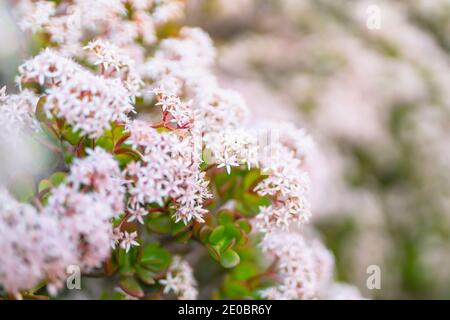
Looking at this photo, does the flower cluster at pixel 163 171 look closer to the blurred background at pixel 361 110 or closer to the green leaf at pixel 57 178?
the green leaf at pixel 57 178

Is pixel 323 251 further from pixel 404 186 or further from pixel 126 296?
pixel 404 186

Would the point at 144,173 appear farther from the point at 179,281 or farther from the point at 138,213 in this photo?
the point at 179,281

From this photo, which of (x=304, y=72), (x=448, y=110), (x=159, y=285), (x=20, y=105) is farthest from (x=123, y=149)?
(x=448, y=110)

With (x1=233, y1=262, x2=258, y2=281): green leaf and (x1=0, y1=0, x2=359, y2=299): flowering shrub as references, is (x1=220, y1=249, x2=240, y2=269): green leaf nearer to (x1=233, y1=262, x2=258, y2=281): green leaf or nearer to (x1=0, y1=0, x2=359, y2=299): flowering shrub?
(x1=0, y1=0, x2=359, y2=299): flowering shrub

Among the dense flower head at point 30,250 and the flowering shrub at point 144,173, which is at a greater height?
the flowering shrub at point 144,173

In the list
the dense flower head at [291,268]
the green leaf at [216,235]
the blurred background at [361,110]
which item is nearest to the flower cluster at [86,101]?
the green leaf at [216,235]

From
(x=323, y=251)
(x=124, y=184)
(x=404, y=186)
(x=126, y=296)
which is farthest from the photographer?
(x=404, y=186)
